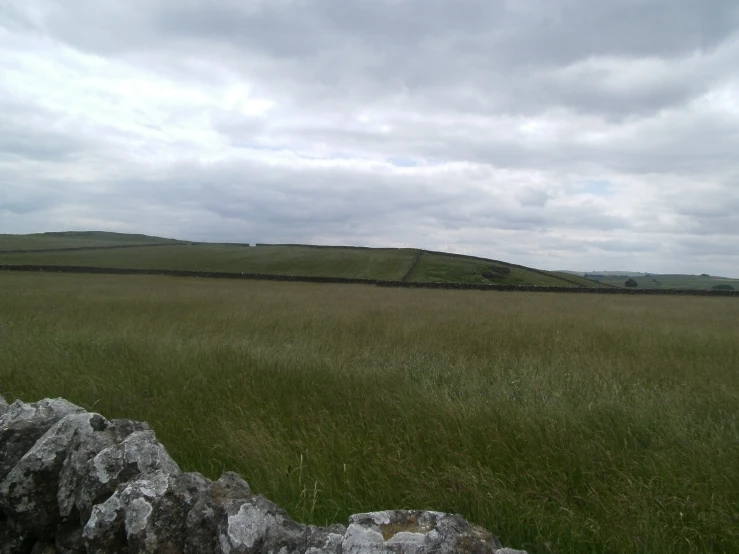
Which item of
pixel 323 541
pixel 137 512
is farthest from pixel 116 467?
pixel 323 541

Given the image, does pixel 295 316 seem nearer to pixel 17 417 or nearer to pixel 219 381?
pixel 219 381

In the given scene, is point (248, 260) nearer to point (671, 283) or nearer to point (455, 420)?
point (455, 420)

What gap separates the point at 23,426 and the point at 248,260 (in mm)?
59539

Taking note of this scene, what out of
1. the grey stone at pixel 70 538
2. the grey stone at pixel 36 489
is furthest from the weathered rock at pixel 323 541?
the grey stone at pixel 36 489

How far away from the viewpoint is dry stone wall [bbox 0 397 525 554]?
2133 mm

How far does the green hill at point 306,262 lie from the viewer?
52781mm

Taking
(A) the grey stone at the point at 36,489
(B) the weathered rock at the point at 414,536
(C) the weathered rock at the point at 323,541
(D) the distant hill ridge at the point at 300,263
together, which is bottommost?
(A) the grey stone at the point at 36,489

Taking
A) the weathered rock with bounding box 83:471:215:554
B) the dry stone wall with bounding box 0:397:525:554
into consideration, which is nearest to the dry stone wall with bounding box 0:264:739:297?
the dry stone wall with bounding box 0:397:525:554

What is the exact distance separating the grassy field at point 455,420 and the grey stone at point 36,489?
1.31m

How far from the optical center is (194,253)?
219ft

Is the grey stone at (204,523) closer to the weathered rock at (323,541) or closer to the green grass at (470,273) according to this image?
the weathered rock at (323,541)

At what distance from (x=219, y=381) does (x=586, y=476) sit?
161 inches

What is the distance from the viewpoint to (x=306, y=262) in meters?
61.8

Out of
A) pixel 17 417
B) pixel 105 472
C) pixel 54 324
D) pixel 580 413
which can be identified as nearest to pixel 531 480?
pixel 580 413
